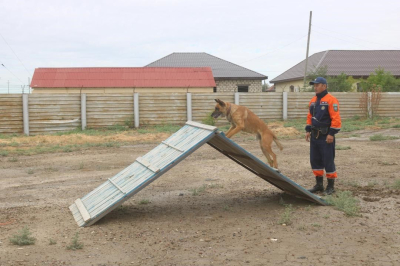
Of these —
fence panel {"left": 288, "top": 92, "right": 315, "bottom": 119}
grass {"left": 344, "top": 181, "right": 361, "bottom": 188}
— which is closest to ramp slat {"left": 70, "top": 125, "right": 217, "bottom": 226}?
grass {"left": 344, "top": 181, "right": 361, "bottom": 188}

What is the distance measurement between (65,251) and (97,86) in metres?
22.8

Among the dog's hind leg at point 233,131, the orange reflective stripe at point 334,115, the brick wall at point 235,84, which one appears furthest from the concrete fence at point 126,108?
the orange reflective stripe at point 334,115

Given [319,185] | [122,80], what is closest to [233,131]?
[319,185]

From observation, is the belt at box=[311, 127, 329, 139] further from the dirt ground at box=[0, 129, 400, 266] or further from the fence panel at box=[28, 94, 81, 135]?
the fence panel at box=[28, 94, 81, 135]

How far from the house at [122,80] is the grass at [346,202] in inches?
798

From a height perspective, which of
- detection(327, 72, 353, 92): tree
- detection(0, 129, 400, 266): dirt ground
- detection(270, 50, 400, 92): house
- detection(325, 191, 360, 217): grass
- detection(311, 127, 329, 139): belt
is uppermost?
detection(270, 50, 400, 92): house

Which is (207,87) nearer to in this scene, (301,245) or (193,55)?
(193,55)

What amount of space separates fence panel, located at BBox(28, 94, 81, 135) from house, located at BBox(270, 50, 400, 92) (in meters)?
22.0

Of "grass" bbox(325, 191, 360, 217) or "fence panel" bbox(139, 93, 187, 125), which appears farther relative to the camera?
"fence panel" bbox(139, 93, 187, 125)

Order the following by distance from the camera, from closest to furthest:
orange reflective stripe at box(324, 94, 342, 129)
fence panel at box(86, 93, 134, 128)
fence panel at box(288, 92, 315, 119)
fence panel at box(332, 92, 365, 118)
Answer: orange reflective stripe at box(324, 94, 342, 129), fence panel at box(86, 93, 134, 128), fence panel at box(288, 92, 315, 119), fence panel at box(332, 92, 365, 118)

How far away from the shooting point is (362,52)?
136ft

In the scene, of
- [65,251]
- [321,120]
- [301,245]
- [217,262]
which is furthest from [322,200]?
[65,251]

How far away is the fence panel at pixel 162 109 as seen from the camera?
21969 mm

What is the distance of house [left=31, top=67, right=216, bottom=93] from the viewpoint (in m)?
26.9
